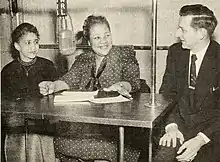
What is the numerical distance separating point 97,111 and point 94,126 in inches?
10.4

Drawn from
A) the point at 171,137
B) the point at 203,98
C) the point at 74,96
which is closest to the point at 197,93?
the point at 203,98

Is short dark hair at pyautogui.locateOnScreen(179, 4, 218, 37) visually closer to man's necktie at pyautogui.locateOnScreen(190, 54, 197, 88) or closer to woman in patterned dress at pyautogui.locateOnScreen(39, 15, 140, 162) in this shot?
man's necktie at pyautogui.locateOnScreen(190, 54, 197, 88)

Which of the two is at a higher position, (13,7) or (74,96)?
(13,7)

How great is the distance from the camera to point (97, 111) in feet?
3.45

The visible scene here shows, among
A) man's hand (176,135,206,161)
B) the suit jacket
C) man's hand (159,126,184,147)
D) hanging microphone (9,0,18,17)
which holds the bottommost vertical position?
man's hand (176,135,206,161)

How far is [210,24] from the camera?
127 centimetres

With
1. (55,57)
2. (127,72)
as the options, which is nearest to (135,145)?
(127,72)

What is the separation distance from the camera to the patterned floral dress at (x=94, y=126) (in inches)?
48.6

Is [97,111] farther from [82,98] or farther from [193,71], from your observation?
[193,71]

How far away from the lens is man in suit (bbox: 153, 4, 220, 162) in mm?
1161

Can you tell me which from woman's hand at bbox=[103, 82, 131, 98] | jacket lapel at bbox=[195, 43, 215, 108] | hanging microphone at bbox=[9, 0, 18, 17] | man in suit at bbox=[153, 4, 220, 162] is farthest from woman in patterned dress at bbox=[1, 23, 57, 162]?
jacket lapel at bbox=[195, 43, 215, 108]

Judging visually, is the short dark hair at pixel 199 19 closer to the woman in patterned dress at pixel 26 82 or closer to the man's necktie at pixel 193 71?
the man's necktie at pixel 193 71

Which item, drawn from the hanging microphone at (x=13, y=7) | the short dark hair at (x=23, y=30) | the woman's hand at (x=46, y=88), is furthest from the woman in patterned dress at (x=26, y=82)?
the hanging microphone at (x=13, y=7)

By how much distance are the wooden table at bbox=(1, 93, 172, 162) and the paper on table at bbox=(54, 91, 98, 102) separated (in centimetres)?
2
